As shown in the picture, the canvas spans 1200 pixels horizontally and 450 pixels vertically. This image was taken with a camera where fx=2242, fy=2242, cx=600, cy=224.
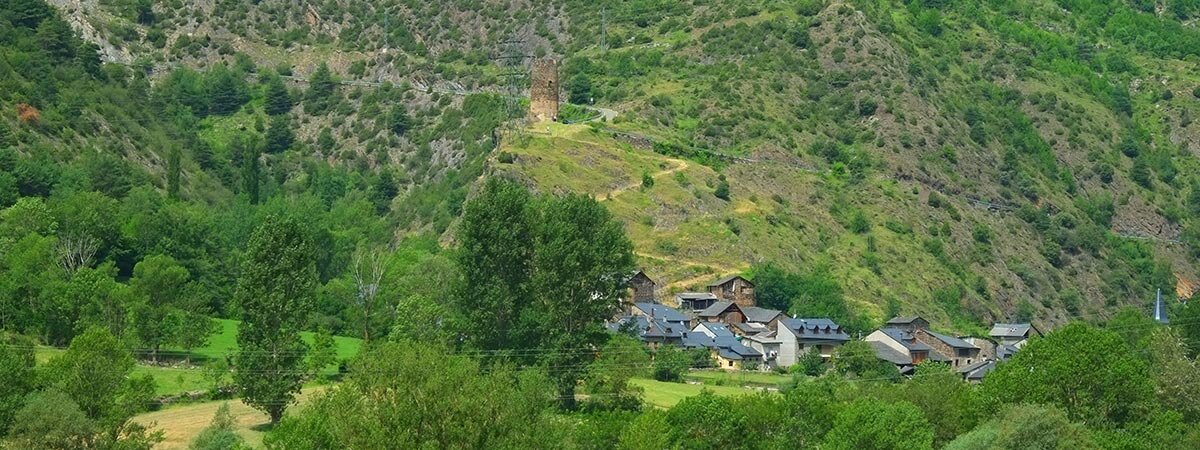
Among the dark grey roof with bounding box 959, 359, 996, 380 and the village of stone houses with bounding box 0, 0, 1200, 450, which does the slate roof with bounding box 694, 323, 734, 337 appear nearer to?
the village of stone houses with bounding box 0, 0, 1200, 450

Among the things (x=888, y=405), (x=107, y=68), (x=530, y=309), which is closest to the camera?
(x=888, y=405)

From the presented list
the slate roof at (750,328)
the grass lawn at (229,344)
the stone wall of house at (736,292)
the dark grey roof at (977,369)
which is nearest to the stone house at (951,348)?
the dark grey roof at (977,369)

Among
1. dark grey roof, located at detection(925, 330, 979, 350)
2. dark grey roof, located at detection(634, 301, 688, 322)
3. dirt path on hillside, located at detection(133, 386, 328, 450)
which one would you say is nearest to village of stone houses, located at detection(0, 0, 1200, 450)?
dirt path on hillside, located at detection(133, 386, 328, 450)

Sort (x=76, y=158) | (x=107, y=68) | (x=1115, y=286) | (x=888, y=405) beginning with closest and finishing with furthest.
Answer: (x=888, y=405) → (x=76, y=158) → (x=1115, y=286) → (x=107, y=68)

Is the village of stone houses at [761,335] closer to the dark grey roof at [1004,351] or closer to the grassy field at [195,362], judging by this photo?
the dark grey roof at [1004,351]

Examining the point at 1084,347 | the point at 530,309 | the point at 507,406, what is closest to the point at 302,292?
the point at 530,309

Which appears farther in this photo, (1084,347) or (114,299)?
(114,299)

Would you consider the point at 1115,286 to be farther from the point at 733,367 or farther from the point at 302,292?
the point at 302,292
